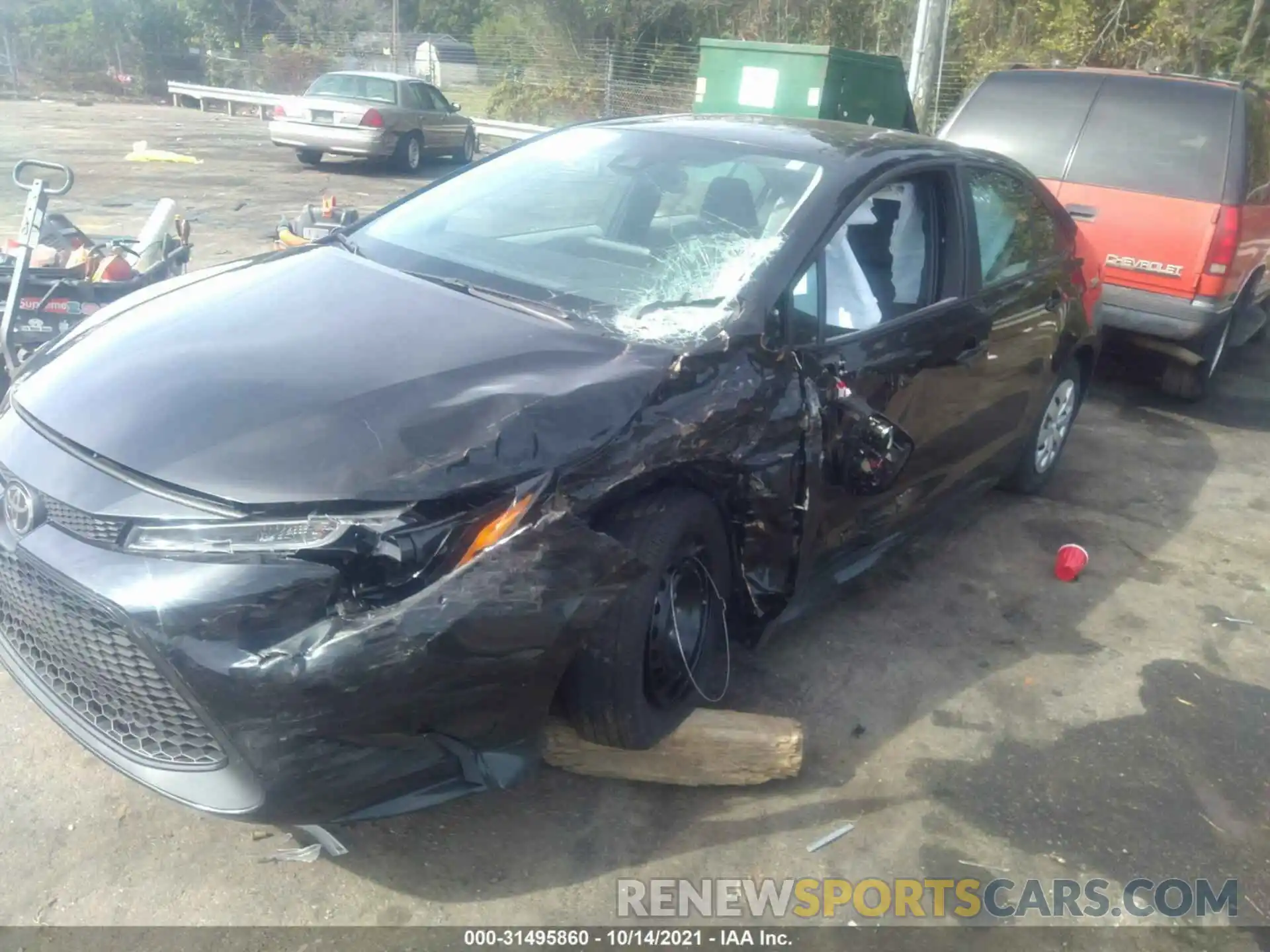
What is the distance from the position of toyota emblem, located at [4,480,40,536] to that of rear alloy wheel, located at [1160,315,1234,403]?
6812 millimetres

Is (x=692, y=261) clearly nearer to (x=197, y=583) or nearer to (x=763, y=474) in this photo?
(x=763, y=474)

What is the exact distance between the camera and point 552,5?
28.8 m

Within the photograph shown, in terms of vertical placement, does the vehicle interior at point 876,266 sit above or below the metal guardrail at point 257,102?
above

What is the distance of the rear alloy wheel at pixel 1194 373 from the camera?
7.07 meters

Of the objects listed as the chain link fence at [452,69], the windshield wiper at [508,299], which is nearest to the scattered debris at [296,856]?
the windshield wiper at [508,299]

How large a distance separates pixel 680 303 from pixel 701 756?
1289 millimetres

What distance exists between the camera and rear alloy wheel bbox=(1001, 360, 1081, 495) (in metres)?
5.12

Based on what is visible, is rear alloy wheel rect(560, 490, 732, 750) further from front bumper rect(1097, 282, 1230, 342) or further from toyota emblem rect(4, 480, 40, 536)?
front bumper rect(1097, 282, 1230, 342)

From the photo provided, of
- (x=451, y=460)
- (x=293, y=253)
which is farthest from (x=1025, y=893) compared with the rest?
(x=293, y=253)

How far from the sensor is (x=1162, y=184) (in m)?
6.64

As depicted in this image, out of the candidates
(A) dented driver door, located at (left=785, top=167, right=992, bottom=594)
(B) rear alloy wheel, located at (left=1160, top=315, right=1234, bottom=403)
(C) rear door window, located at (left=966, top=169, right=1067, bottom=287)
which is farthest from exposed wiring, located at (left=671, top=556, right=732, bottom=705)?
(B) rear alloy wheel, located at (left=1160, top=315, right=1234, bottom=403)

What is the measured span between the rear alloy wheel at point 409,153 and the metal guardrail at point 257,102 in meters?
2.41

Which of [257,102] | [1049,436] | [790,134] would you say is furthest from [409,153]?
[790,134]
